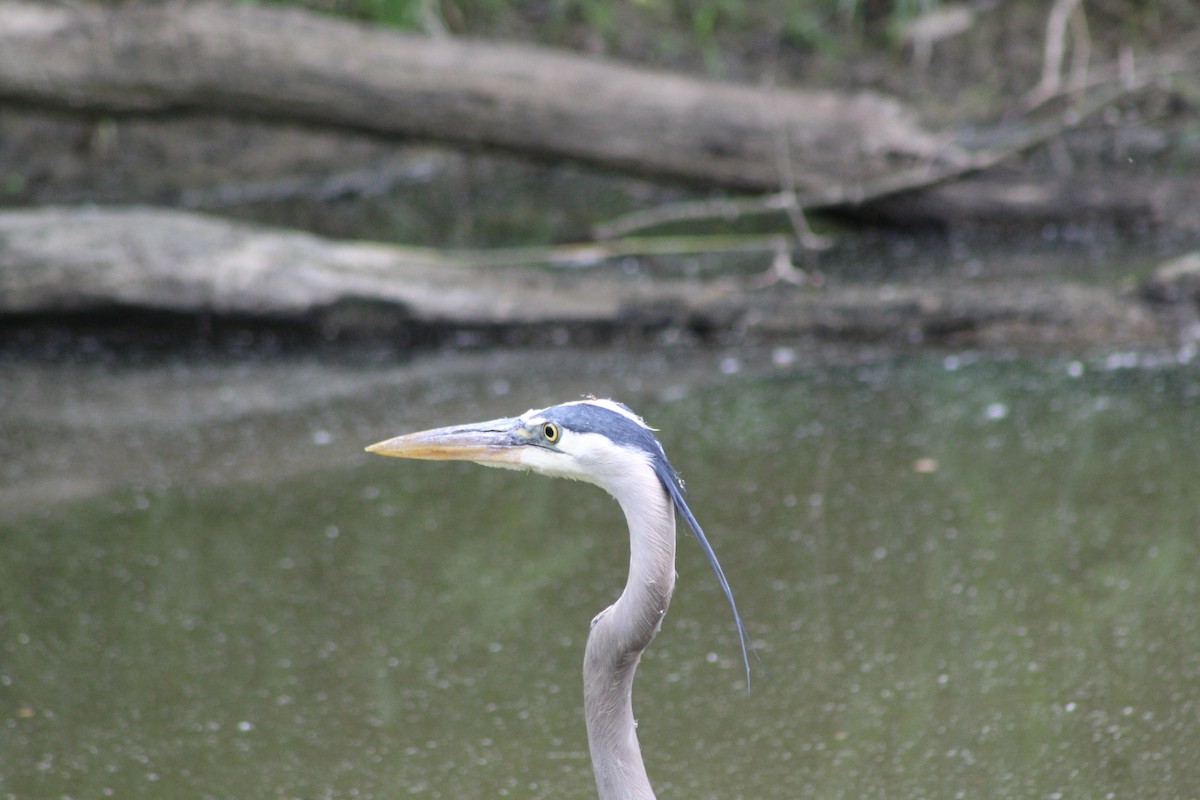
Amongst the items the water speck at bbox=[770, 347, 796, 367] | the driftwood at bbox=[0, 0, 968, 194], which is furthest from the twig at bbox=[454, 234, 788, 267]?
the water speck at bbox=[770, 347, 796, 367]

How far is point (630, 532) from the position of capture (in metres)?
2.04

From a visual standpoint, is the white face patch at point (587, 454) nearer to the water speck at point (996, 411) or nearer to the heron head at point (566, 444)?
the heron head at point (566, 444)

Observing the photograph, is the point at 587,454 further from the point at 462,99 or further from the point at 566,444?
the point at 462,99

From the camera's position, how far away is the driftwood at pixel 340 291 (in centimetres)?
533

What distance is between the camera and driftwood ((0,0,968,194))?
6090 mm

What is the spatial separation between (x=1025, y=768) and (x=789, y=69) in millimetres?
6734

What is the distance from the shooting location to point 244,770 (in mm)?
2850

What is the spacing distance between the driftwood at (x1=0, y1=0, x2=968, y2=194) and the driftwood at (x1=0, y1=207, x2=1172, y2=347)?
0.85m

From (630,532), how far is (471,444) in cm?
33

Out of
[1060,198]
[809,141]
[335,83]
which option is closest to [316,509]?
[335,83]

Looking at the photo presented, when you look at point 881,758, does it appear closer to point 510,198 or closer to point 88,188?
point 510,198

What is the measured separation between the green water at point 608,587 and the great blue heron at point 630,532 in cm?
68

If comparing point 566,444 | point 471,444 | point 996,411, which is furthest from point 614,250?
point 566,444

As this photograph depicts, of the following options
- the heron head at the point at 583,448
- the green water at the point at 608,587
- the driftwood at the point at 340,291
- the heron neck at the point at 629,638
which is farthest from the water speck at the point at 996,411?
the heron neck at the point at 629,638
